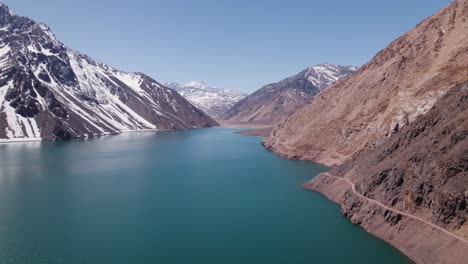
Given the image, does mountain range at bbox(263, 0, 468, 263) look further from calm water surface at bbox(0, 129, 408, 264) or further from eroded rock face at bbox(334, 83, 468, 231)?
calm water surface at bbox(0, 129, 408, 264)

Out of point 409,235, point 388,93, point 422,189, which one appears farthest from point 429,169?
point 388,93

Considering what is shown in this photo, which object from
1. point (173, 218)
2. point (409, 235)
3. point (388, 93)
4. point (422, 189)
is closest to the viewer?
point (409, 235)

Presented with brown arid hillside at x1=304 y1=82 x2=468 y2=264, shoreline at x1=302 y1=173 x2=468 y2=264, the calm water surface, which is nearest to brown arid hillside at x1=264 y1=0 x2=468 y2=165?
the calm water surface

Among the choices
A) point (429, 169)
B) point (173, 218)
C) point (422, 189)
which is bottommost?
point (173, 218)

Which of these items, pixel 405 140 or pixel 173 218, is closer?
pixel 173 218

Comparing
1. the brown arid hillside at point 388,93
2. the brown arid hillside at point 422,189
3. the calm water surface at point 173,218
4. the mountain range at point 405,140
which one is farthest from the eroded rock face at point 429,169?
the brown arid hillside at point 388,93

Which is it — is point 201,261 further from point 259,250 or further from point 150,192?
point 150,192

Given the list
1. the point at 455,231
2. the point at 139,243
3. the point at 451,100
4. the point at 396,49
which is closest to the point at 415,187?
the point at 455,231

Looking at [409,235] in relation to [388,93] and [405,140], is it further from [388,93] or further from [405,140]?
[388,93]
